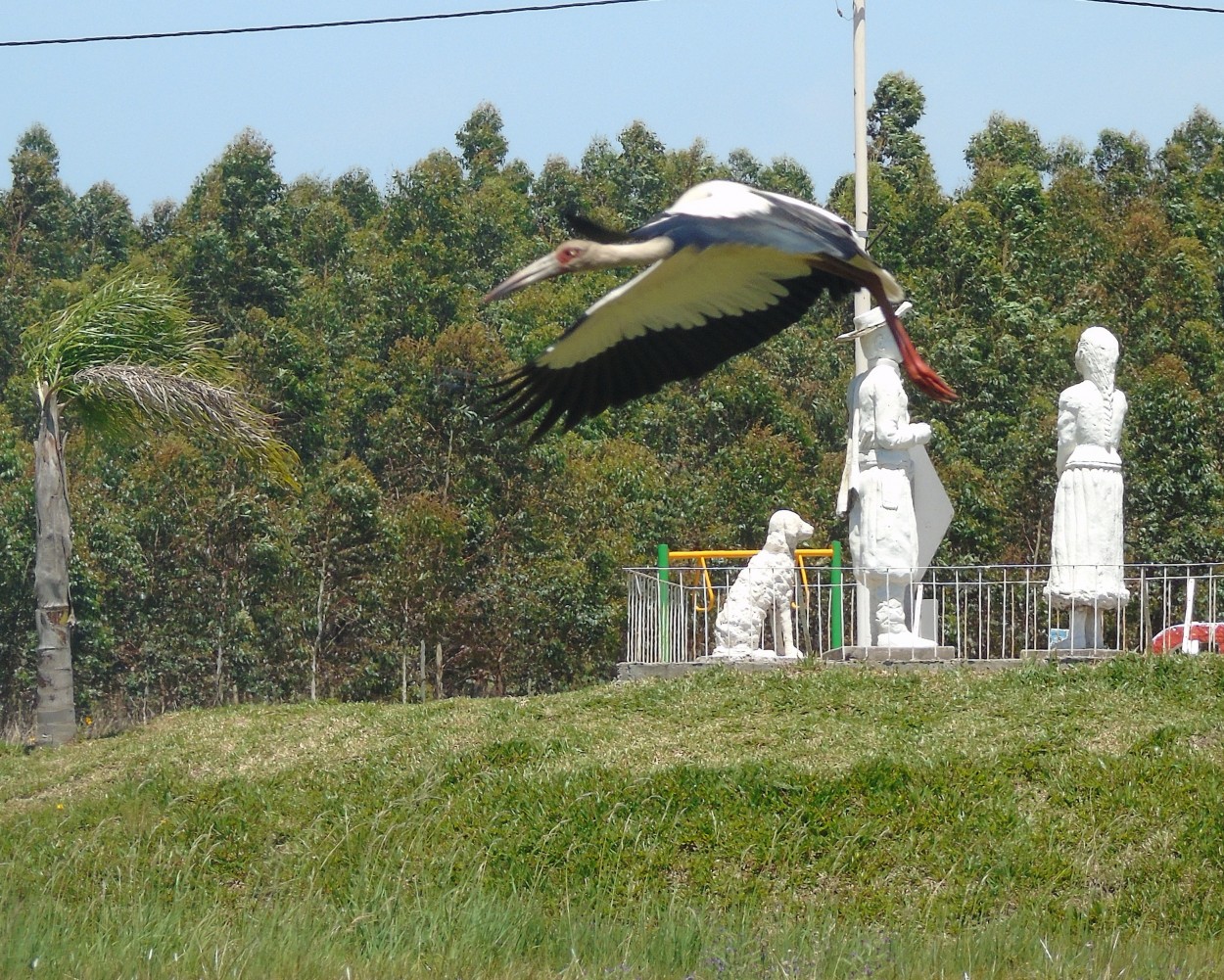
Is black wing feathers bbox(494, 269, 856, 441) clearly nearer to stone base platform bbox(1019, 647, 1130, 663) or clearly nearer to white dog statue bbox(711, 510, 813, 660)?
stone base platform bbox(1019, 647, 1130, 663)

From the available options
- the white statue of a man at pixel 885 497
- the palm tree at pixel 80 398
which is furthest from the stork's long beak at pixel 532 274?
the palm tree at pixel 80 398

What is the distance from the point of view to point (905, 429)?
1045 centimetres

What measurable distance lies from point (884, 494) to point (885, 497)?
0.02 meters

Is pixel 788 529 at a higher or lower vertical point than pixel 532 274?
lower

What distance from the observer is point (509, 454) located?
17.4 m

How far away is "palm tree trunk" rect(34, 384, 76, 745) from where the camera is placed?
448 inches

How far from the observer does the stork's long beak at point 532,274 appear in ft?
10.0

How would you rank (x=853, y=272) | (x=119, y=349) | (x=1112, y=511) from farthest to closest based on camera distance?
(x=119, y=349)
(x=1112, y=511)
(x=853, y=272)

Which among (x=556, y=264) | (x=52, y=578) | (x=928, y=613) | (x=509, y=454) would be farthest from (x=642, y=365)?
(x=509, y=454)

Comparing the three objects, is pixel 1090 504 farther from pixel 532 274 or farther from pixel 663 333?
pixel 532 274

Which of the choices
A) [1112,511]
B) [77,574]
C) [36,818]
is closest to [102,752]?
[36,818]

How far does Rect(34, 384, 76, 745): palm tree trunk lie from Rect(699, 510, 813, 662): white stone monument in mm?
4022

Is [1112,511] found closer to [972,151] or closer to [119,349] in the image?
[119,349]

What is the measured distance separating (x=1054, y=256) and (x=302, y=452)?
8611 millimetres
